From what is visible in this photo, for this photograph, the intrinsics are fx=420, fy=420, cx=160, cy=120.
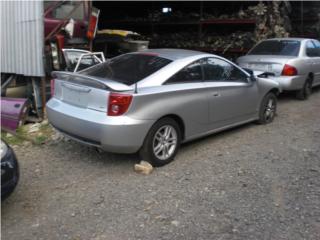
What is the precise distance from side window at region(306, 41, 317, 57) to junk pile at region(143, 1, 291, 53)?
2.58m

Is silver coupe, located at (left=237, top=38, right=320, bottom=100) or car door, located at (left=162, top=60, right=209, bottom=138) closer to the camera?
car door, located at (left=162, top=60, right=209, bottom=138)

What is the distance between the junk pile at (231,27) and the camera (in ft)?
44.3

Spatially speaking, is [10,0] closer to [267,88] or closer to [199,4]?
[267,88]

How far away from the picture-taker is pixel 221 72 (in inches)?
262

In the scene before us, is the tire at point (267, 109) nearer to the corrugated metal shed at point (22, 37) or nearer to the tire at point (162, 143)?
the tire at point (162, 143)

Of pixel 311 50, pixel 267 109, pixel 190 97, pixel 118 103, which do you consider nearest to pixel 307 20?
pixel 311 50

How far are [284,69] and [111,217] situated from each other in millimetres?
6709

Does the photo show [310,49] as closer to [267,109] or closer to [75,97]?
[267,109]

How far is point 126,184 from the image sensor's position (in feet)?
16.5

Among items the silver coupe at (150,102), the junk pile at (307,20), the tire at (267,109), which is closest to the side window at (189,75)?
the silver coupe at (150,102)

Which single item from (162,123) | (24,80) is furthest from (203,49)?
(162,123)

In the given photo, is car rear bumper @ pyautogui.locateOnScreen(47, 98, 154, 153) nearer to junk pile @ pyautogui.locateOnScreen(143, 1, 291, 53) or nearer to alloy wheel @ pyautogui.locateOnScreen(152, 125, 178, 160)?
alloy wheel @ pyautogui.locateOnScreen(152, 125, 178, 160)

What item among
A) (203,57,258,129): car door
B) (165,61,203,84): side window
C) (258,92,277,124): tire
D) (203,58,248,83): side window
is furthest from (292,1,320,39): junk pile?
(165,61,203,84): side window

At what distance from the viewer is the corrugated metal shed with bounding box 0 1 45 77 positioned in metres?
8.41
